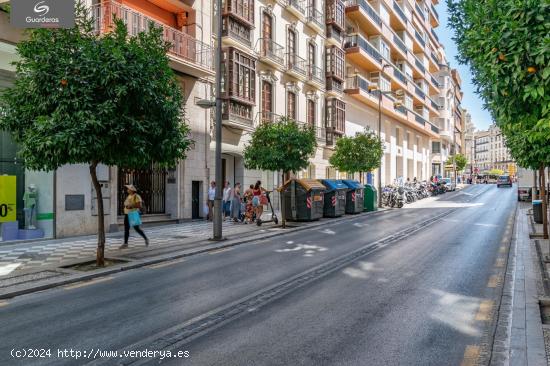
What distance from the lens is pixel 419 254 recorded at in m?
10.8

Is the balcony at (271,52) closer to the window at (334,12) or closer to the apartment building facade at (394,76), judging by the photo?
the apartment building facade at (394,76)

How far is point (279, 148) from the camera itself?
18.2 metres

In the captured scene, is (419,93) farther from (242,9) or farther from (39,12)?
(39,12)

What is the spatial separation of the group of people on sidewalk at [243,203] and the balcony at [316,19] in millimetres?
14389

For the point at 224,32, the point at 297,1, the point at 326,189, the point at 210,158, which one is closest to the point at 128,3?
the point at 224,32

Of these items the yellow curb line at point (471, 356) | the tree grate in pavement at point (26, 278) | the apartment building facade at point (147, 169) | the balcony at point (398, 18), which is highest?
the balcony at point (398, 18)

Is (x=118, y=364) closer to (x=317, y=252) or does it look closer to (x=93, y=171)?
(x=93, y=171)

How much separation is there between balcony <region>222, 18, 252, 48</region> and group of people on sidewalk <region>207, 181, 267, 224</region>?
6.89 meters

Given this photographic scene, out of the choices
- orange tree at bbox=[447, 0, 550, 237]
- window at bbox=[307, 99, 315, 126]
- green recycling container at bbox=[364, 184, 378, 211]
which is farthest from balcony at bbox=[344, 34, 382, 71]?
orange tree at bbox=[447, 0, 550, 237]

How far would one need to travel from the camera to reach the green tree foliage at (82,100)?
28.6 feet

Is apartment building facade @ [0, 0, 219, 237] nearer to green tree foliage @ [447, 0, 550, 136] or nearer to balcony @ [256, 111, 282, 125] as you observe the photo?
balcony @ [256, 111, 282, 125]

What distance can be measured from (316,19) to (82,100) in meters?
24.3

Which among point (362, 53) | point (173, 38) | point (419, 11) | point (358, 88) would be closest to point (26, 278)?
point (173, 38)

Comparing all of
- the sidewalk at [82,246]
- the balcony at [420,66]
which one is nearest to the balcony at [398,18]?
the balcony at [420,66]
